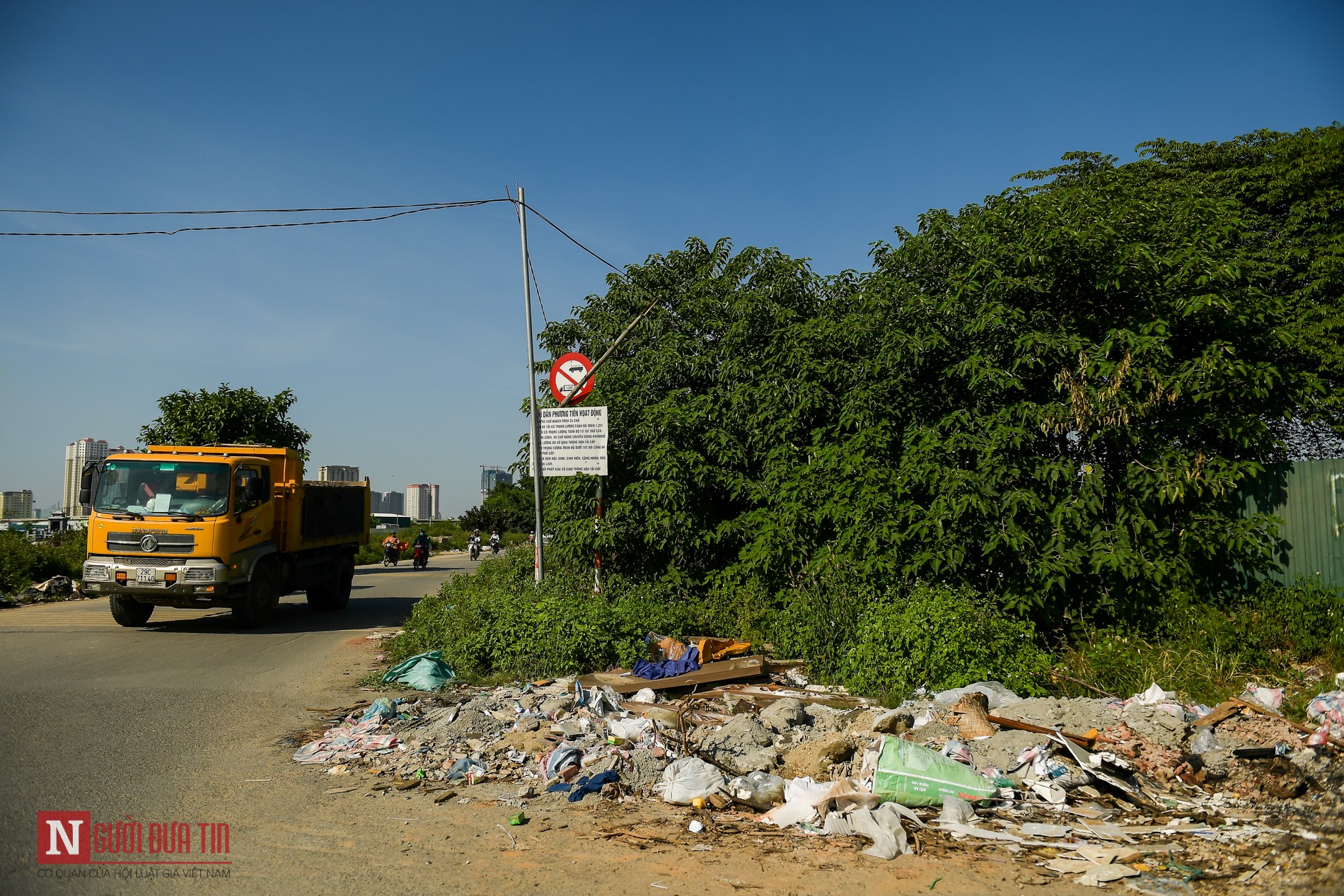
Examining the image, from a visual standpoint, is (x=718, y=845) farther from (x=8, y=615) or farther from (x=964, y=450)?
(x=8, y=615)

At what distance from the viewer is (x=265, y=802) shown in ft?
16.6

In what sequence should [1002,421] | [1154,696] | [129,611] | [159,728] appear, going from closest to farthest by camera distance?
1. [1154,696]
2. [159,728]
3. [1002,421]
4. [129,611]

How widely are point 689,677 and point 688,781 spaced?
2.48 metres

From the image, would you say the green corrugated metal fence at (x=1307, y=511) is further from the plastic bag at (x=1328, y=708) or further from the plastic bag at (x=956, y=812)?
the plastic bag at (x=956, y=812)

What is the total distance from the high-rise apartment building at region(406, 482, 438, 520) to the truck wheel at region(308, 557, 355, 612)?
148 m

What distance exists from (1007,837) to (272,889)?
12.2ft

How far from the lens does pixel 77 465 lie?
1110 inches

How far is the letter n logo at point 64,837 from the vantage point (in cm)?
424

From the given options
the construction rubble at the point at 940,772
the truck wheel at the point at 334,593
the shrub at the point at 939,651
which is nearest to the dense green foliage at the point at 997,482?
the shrub at the point at 939,651

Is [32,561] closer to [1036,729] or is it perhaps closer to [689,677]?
[689,677]

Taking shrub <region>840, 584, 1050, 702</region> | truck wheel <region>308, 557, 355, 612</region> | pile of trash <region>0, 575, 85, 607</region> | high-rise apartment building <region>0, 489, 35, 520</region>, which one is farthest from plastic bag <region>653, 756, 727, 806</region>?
high-rise apartment building <region>0, 489, 35, 520</region>

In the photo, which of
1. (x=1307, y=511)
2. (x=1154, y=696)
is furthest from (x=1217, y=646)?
(x=1307, y=511)

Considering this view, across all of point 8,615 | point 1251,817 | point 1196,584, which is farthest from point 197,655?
point 1196,584
